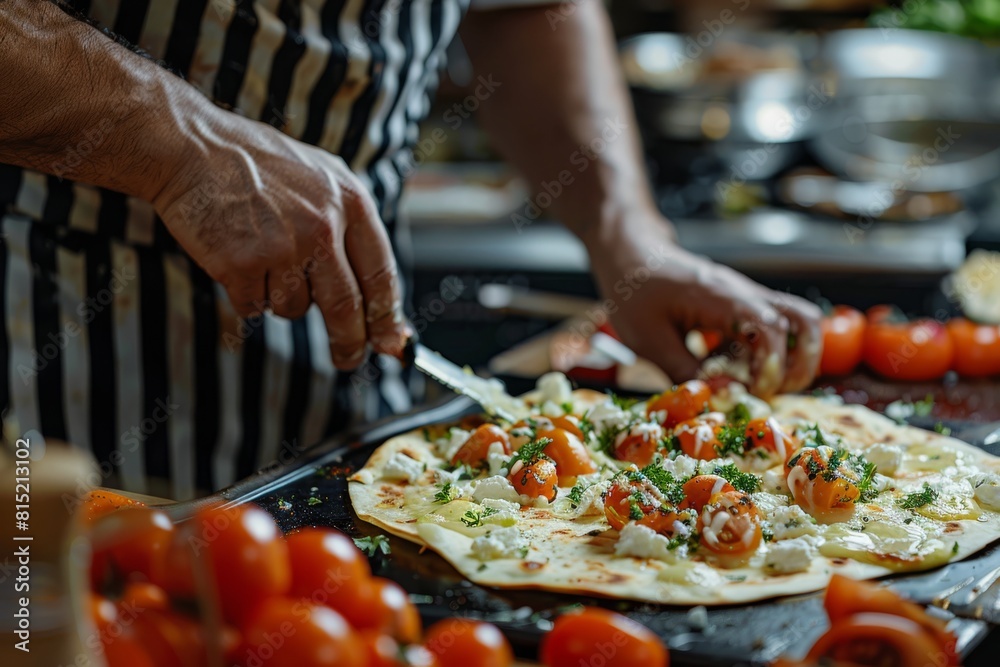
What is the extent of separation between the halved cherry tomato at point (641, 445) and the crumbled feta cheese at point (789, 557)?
0.51 metres

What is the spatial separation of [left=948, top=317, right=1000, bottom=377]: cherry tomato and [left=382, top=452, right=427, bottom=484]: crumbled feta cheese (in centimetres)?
172

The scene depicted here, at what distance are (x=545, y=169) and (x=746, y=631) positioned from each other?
6.17 feet

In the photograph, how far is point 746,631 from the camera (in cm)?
140

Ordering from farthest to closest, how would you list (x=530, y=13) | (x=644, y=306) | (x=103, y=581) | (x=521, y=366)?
(x=521, y=366), (x=530, y=13), (x=644, y=306), (x=103, y=581)

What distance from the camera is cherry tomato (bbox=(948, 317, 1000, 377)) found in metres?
2.91

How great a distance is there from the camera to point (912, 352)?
9.42 ft

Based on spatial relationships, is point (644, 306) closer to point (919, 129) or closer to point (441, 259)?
point (441, 259)

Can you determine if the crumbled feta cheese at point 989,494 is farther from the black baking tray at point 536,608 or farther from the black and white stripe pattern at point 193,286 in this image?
the black and white stripe pattern at point 193,286

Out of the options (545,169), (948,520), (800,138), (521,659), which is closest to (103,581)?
→ (521,659)

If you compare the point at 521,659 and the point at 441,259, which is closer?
the point at 521,659

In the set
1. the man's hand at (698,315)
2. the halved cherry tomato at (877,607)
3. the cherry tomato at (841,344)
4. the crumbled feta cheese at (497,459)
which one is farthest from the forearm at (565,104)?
the halved cherry tomato at (877,607)

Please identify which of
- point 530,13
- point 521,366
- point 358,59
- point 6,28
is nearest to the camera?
point 6,28

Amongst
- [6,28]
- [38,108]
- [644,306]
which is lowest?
[644,306]

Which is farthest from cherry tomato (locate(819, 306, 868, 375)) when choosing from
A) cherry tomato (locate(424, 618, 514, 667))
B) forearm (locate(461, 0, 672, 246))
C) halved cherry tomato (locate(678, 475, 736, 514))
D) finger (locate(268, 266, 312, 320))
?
cherry tomato (locate(424, 618, 514, 667))
